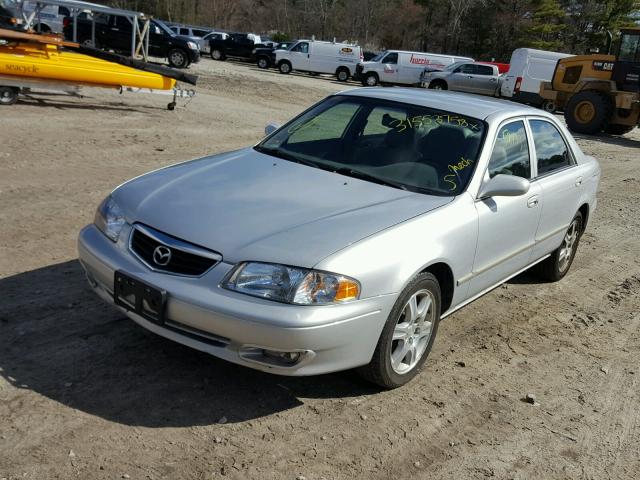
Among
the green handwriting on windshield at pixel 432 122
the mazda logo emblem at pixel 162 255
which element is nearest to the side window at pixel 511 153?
the green handwriting on windshield at pixel 432 122

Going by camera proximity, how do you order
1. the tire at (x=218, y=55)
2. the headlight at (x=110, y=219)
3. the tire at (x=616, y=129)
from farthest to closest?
the tire at (x=218, y=55)
the tire at (x=616, y=129)
the headlight at (x=110, y=219)

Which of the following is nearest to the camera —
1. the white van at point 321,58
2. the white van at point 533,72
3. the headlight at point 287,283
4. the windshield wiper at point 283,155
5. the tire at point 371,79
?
the headlight at point 287,283

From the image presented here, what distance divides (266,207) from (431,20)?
62.5m

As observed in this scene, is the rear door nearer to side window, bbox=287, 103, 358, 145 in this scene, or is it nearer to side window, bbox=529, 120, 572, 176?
side window, bbox=529, 120, 572, 176

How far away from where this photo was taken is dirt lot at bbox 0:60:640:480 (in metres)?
3.05

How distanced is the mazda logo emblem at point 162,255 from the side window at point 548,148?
305cm

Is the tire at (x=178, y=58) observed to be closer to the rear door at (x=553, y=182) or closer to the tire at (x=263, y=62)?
the tire at (x=263, y=62)

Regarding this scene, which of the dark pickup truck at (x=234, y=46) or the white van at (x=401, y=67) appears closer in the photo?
the white van at (x=401, y=67)

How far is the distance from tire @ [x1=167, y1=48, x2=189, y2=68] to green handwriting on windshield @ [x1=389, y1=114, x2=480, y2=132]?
73.6 feet

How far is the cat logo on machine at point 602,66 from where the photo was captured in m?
20.2

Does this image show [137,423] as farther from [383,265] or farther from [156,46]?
[156,46]

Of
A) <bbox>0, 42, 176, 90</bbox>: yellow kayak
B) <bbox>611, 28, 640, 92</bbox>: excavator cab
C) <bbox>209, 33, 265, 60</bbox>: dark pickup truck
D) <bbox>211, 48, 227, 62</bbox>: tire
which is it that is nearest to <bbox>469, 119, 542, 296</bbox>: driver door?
<bbox>0, 42, 176, 90</bbox>: yellow kayak

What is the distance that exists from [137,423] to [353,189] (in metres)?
1.83

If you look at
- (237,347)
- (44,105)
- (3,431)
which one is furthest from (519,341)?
(44,105)
